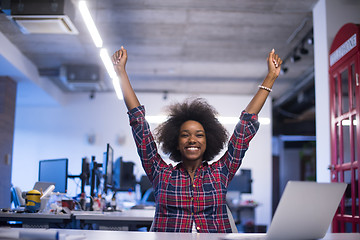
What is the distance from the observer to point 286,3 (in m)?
5.36

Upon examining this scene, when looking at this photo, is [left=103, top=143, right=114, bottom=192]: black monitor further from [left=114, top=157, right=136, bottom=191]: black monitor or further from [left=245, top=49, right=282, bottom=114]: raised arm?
[left=245, top=49, right=282, bottom=114]: raised arm

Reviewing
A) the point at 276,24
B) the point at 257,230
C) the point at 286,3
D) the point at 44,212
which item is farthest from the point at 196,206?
the point at 257,230

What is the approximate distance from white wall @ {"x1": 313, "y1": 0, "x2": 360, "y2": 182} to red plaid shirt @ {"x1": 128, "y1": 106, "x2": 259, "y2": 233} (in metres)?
2.87

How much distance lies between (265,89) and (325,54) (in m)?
3.01

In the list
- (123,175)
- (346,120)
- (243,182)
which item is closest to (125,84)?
(346,120)

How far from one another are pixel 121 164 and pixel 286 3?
2.77 meters

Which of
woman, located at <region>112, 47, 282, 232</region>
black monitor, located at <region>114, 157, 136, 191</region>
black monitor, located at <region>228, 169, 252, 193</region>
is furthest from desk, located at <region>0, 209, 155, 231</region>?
black monitor, located at <region>228, 169, 252, 193</region>

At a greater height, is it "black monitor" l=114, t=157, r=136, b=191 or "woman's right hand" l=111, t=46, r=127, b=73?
"woman's right hand" l=111, t=46, r=127, b=73

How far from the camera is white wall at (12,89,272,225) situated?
9648mm

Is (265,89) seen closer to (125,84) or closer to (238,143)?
(238,143)

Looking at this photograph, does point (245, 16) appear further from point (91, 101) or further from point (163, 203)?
point (91, 101)

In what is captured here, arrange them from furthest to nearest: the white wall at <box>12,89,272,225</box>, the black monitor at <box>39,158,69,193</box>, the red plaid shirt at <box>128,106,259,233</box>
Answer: the white wall at <box>12,89,272,225</box> → the black monitor at <box>39,158,69,193</box> → the red plaid shirt at <box>128,106,259,233</box>

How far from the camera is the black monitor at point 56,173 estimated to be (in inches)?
162

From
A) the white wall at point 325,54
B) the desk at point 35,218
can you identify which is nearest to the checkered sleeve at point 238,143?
the desk at point 35,218
